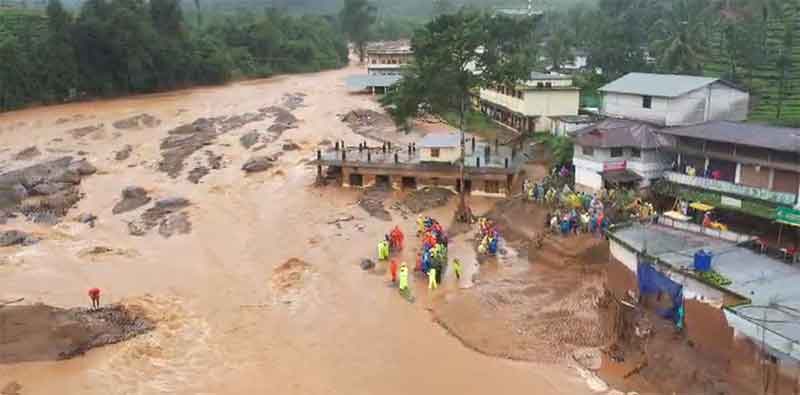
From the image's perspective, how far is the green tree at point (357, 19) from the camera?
107 metres

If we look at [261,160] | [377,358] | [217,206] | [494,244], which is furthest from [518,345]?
[261,160]

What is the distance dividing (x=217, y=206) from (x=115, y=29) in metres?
34.9

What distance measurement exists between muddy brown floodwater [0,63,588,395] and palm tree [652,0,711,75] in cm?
2169

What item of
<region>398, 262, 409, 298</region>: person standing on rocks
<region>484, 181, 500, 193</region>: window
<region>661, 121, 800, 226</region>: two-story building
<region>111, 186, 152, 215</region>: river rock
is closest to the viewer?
<region>398, 262, 409, 298</region>: person standing on rocks

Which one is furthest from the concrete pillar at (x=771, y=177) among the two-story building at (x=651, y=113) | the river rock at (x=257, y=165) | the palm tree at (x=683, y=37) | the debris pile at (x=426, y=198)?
Result: the river rock at (x=257, y=165)

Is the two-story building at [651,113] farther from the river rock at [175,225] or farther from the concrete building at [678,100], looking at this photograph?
the river rock at [175,225]

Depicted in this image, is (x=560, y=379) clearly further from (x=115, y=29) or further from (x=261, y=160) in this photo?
(x=115, y=29)

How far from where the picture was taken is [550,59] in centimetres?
7025

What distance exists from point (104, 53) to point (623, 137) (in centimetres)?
4843

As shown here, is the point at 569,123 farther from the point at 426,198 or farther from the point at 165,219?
the point at 165,219

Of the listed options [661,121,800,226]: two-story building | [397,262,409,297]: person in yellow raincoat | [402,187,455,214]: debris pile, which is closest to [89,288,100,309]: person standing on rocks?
[397,262,409,297]: person in yellow raincoat

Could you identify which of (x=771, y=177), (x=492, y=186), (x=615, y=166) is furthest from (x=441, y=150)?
(x=771, y=177)

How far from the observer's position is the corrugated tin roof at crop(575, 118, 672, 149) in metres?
28.7

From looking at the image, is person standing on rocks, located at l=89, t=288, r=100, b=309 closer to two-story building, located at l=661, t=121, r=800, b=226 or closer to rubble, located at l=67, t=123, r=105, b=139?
two-story building, located at l=661, t=121, r=800, b=226
